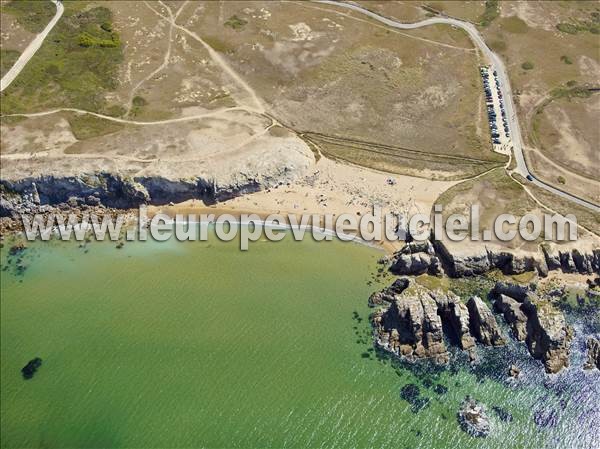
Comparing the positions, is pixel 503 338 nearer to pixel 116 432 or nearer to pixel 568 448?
pixel 568 448

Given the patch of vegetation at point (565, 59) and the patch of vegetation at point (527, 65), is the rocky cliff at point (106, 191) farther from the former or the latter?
the patch of vegetation at point (565, 59)

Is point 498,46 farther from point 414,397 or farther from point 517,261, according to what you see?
point 414,397

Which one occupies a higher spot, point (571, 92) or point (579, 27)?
point (579, 27)

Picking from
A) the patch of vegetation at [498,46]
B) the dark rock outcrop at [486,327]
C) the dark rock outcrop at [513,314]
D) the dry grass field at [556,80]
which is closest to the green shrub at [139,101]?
the dark rock outcrop at [486,327]

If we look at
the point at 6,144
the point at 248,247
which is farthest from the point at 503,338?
the point at 6,144

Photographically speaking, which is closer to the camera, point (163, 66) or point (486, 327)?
point (486, 327)

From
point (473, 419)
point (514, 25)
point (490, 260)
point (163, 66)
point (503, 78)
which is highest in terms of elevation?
point (514, 25)

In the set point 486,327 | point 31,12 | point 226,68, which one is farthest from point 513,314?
point 31,12
